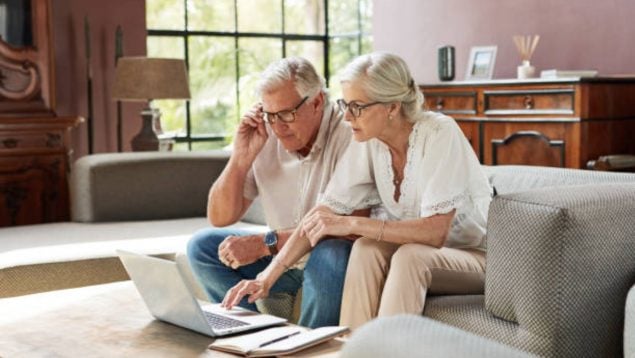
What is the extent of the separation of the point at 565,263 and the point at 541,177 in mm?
783

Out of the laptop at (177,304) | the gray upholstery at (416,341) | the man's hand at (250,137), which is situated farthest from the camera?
the man's hand at (250,137)

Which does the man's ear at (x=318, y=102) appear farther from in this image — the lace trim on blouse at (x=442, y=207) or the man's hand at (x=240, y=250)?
the lace trim on blouse at (x=442, y=207)

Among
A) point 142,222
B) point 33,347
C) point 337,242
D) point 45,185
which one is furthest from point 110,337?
point 45,185

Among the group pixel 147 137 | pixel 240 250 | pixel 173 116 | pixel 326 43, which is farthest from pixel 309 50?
pixel 240 250

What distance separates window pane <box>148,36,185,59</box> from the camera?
6242 millimetres

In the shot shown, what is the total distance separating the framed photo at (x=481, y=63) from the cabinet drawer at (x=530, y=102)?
1.99 feet

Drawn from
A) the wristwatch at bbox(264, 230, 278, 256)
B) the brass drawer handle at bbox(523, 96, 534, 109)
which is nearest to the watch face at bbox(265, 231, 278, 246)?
the wristwatch at bbox(264, 230, 278, 256)

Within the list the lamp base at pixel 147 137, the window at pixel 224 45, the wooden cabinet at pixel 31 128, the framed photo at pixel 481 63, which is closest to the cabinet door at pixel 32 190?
the wooden cabinet at pixel 31 128

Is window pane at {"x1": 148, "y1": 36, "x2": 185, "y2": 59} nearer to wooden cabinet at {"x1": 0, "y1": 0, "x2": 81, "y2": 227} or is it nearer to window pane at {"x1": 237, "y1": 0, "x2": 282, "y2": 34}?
window pane at {"x1": 237, "y1": 0, "x2": 282, "y2": 34}

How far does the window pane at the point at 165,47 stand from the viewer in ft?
20.5

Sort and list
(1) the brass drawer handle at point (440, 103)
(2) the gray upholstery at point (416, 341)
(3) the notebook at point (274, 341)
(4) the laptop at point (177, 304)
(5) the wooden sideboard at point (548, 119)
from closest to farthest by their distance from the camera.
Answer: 1. (2) the gray upholstery at point (416, 341)
2. (3) the notebook at point (274, 341)
3. (4) the laptop at point (177, 304)
4. (5) the wooden sideboard at point (548, 119)
5. (1) the brass drawer handle at point (440, 103)

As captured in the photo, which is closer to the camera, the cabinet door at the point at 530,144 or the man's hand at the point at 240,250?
the man's hand at the point at 240,250

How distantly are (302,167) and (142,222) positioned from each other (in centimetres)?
134

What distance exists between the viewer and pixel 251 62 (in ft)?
21.9
